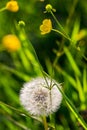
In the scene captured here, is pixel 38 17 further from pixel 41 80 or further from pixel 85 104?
pixel 41 80

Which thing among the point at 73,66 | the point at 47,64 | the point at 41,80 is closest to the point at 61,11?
the point at 47,64

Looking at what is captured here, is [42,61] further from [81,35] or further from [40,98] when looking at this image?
[40,98]

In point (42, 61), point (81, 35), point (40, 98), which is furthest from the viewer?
point (42, 61)

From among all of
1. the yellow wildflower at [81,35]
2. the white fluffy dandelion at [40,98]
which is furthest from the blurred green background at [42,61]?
the white fluffy dandelion at [40,98]

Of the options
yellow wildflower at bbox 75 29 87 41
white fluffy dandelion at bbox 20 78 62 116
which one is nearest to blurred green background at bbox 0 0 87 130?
yellow wildflower at bbox 75 29 87 41

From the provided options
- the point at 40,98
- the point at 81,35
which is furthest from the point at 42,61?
the point at 40,98

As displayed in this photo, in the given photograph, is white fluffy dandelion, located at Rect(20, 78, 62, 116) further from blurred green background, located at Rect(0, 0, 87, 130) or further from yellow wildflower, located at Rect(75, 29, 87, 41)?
yellow wildflower, located at Rect(75, 29, 87, 41)
